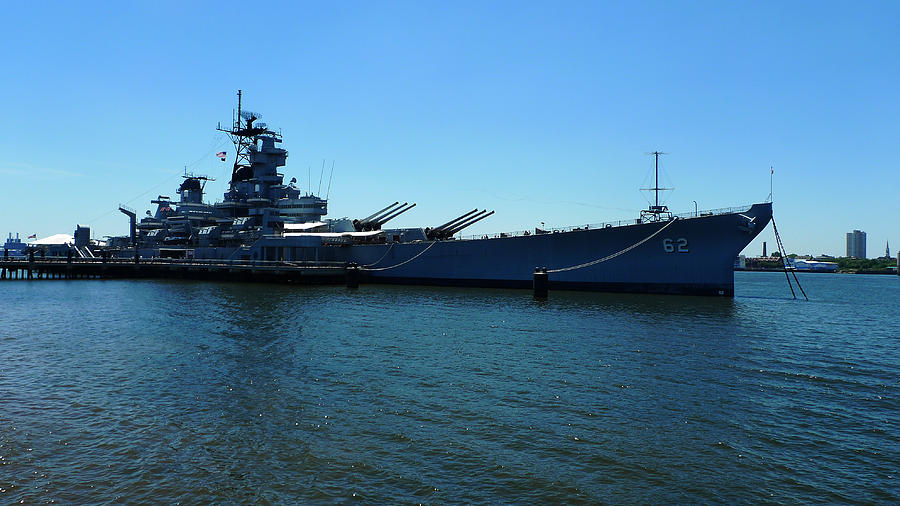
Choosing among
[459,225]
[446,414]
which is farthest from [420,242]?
[446,414]

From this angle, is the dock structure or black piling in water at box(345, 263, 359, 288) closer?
black piling in water at box(345, 263, 359, 288)

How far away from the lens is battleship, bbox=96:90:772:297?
1347 inches

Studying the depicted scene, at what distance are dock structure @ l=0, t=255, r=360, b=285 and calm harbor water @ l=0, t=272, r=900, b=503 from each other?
25.3 m

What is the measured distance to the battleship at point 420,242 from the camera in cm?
3422

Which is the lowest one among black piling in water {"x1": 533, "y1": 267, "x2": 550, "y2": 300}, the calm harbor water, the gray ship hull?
the calm harbor water

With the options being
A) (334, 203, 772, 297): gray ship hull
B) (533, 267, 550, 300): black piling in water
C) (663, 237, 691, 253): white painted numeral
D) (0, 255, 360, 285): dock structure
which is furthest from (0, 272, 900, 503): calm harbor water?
(0, 255, 360, 285): dock structure

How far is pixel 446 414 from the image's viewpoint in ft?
34.4

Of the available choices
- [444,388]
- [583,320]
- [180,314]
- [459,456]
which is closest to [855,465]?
[459,456]

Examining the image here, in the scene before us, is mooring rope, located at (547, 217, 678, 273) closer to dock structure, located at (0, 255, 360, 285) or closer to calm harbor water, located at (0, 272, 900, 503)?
calm harbor water, located at (0, 272, 900, 503)

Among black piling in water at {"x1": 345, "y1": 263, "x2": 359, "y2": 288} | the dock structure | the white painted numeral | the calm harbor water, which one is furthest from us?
the dock structure

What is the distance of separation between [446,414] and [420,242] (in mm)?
35378

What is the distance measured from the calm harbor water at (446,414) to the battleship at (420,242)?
1264 cm

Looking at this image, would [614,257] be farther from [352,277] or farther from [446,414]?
[446,414]

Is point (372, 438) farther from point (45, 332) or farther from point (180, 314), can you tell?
point (180, 314)
